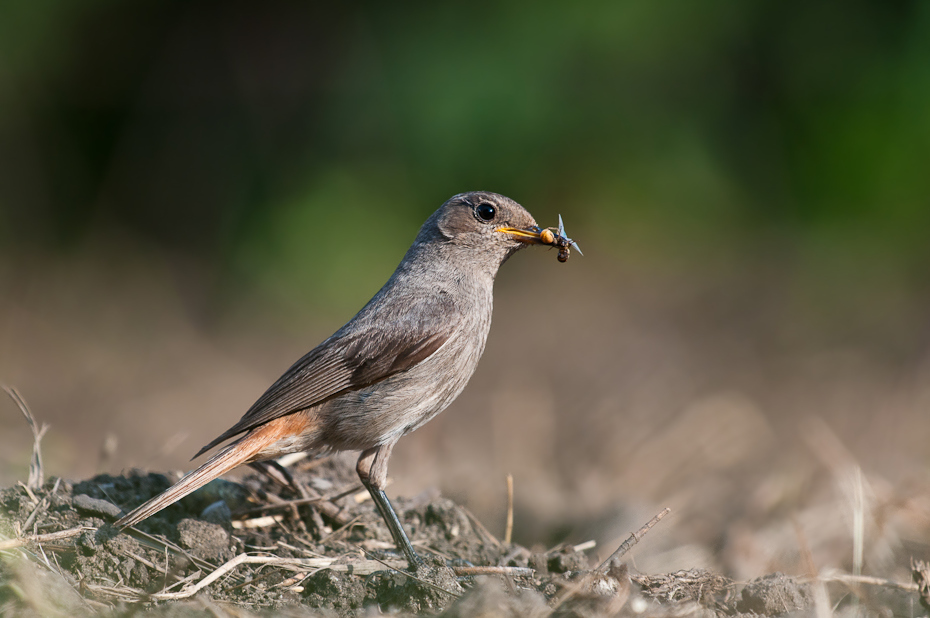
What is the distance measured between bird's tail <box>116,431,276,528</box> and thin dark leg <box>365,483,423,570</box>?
627mm

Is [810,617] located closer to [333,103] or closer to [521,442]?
[521,442]

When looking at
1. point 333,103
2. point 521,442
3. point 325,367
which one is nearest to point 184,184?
point 333,103

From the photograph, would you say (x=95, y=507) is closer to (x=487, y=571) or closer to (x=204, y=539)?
(x=204, y=539)

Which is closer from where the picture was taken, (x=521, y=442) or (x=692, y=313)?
(x=521, y=442)

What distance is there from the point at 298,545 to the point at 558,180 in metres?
6.80

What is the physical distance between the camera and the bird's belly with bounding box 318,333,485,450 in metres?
4.52

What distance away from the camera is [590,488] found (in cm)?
595

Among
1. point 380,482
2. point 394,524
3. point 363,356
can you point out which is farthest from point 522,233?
point 394,524

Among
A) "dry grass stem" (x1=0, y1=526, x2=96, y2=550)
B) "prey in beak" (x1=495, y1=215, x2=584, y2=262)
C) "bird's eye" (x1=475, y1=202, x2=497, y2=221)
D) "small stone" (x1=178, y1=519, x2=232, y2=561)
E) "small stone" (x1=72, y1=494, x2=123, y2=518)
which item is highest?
"bird's eye" (x1=475, y1=202, x2=497, y2=221)

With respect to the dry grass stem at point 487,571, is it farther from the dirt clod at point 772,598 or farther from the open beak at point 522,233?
the open beak at point 522,233

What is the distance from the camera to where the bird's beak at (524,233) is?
5.04 m

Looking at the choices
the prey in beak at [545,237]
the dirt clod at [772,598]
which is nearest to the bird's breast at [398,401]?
the prey in beak at [545,237]

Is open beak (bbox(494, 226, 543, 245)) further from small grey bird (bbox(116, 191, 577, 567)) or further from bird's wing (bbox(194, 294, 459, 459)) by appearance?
bird's wing (bbox(194, 294, 459, 459))

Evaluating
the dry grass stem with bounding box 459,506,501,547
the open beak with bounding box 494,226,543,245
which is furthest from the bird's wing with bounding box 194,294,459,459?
the dry grass stem with bounding box 459,506,501,547
